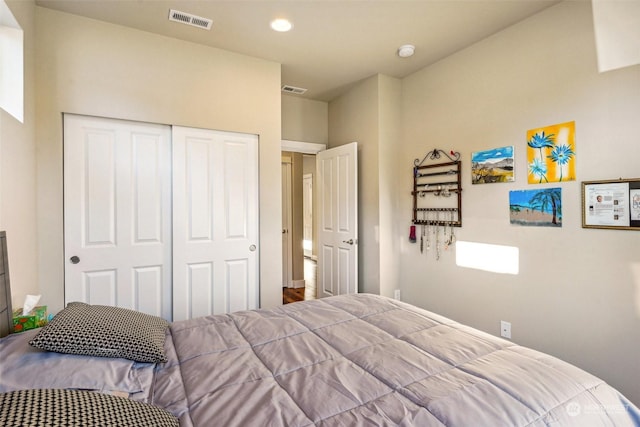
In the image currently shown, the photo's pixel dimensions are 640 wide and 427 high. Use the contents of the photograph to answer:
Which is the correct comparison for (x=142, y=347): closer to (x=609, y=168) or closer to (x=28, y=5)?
(x=28, y=5)

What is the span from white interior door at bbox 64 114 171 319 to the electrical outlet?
2.84 meters

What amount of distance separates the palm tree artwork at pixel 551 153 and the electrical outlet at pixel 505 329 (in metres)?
1.17

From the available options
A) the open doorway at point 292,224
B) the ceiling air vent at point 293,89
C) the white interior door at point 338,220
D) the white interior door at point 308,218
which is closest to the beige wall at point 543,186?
the white interior door at point 338,220

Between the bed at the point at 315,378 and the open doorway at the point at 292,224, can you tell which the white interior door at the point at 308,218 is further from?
the bed at the point at 315,378

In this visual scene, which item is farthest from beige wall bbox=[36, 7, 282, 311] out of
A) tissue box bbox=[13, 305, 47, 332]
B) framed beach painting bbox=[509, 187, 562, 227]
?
framed beach painting bbox=[509, 187, 562, 227]

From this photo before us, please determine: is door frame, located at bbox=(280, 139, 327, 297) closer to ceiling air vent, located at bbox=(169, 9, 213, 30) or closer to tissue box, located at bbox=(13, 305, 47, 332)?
ceiling air vent, located at bbox=(169, 9, 213, 30)

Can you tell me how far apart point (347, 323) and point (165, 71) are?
2541 millimetres

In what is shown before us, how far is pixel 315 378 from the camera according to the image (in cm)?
112

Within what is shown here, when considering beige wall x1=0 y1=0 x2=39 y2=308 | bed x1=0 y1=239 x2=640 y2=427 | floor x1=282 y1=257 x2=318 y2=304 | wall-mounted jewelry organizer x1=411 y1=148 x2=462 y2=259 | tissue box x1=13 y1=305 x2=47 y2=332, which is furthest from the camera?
floor x1=282 y1=257 x2=318 y2=304

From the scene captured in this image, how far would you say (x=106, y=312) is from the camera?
1.34 metres

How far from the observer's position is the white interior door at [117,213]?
2.39 m

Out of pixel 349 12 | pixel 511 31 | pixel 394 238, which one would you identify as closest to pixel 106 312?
pixel 349 12

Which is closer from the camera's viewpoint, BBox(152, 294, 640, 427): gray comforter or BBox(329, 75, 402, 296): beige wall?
BBox(152, 294, 640, 427): gray comforter

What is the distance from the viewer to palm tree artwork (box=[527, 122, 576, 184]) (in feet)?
7.22
